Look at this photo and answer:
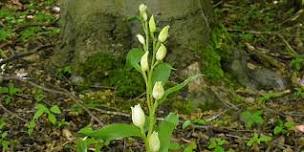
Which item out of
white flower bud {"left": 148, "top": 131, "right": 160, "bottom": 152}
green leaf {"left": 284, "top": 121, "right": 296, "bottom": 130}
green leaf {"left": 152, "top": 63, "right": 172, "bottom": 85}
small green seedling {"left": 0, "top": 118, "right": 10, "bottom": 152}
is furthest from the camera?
green leaf {"left": 284, "top": 121, "right": 296, "bottom": 130}

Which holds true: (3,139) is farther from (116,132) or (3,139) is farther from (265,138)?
(116,132)

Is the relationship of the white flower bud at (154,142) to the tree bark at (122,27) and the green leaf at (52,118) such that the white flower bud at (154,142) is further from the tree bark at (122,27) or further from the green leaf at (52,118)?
the tree bark at (122,27)

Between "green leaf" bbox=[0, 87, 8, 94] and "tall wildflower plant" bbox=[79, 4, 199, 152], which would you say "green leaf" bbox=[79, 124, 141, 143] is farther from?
"green leaf" bbox=[0, 87, 8, 94]

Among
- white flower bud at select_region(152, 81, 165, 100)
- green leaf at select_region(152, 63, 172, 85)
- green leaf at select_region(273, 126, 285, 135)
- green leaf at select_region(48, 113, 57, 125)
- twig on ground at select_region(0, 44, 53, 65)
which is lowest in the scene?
green leaf at select_region(273, 126, 285, 135)

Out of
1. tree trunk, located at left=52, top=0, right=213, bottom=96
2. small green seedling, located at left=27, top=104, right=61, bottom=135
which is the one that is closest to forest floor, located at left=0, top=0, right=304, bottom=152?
small green seedling, located at left=27, top=104, right=61, bottom=135

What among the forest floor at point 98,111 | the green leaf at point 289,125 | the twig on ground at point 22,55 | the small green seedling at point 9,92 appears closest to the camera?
the forest floor at point 98,111

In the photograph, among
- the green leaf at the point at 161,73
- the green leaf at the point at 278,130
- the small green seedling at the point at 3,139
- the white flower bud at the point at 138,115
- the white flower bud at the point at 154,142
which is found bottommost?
the green leaf at the point at 278,130

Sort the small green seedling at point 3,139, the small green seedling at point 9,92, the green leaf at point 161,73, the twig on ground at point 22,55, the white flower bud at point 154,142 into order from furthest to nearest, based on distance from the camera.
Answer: the twig on ground at point 22,55, the small green seedling at point 9,92, the small green seedling at point 3,139, the green leaf at point 161,73, the white flower bud at point 154,142

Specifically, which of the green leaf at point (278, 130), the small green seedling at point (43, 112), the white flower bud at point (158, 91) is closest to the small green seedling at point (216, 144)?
the green leaf at point (278, 130)

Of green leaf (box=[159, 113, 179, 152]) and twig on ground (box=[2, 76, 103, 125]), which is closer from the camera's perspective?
green leaf (box=[159, 113, 179, 152])
